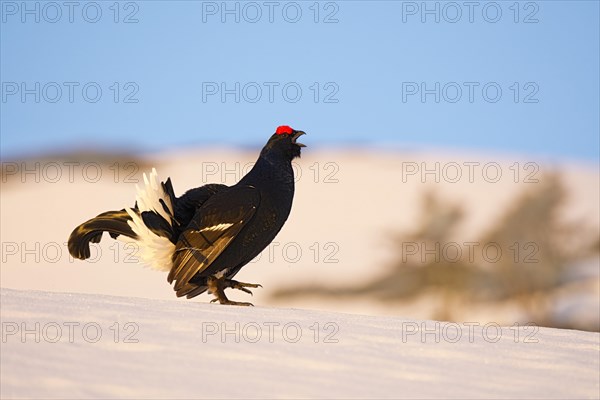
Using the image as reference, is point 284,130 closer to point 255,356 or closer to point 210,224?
point 210,224

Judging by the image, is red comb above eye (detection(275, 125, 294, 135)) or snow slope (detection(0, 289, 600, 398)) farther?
red comb above eye (detection(275, 125, 294, 135))

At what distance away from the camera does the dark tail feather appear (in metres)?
6.90

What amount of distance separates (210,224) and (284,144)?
0.82 meters

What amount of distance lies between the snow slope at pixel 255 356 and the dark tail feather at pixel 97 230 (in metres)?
1.26

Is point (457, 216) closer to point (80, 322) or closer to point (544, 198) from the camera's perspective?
point (544, 198)

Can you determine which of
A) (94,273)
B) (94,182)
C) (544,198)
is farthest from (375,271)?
(94,182)

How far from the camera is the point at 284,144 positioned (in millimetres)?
6875

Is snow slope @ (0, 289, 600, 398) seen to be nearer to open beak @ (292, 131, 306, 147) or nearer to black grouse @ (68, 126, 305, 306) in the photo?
black grouse @ (68, 126, 305, 306)

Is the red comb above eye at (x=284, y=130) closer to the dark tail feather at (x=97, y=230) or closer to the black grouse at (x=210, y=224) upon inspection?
the black grouse at (x=210, y=224)

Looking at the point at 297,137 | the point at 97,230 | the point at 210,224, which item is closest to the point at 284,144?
the point at 297,137

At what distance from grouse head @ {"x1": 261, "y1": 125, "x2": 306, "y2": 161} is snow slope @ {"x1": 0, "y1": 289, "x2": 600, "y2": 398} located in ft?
4.91

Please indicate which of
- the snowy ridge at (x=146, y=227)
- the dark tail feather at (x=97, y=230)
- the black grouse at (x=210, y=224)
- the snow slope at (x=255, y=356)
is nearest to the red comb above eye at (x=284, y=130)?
the black grouse at (x=210, y=224)

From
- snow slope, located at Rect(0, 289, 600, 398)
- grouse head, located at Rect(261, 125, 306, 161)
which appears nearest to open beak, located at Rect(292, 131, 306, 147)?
grouse head, located at Rect(261, 125, 306, 161)

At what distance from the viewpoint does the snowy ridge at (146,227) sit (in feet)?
21.9
